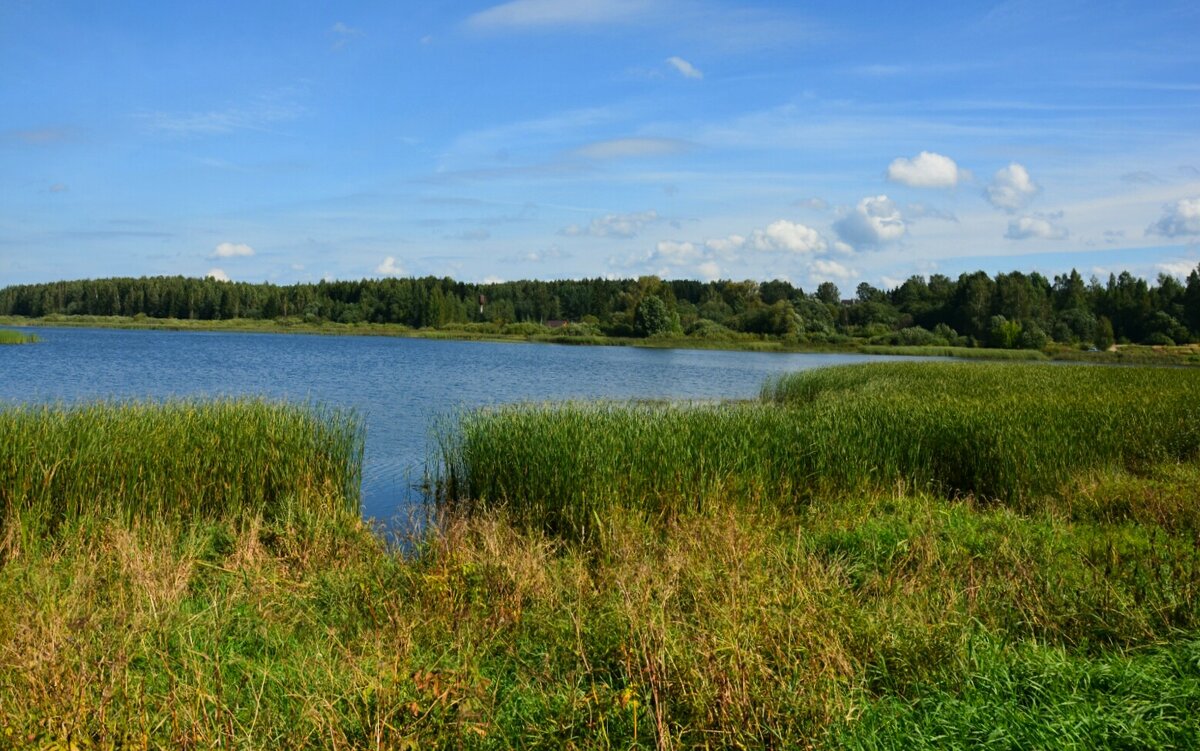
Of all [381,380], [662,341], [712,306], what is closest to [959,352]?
[662,341]

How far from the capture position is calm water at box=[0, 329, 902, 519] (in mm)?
17797

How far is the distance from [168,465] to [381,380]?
2283 centimetres

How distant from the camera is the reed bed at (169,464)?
863 centimetres

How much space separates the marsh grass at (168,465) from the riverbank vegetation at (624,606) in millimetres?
69

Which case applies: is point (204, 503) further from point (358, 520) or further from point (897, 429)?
point (897, 429)

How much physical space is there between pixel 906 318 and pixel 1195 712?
3729 inches

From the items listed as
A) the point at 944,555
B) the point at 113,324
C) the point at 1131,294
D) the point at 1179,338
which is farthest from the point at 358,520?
the point at 113,324

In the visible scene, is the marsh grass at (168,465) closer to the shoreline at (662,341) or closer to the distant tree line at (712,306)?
the shoreline at (662,341)

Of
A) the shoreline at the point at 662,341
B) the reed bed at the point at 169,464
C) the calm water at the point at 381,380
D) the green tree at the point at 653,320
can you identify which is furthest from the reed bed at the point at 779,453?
the green tree at the point at 653,320

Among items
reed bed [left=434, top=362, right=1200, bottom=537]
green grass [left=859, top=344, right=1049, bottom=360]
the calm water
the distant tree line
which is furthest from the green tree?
reed bed [left=434, top=362, right=1200, bottom=537]

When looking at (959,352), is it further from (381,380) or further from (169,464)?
(169,464)

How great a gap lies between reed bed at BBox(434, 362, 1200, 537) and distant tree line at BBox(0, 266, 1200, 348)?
64.4 meters

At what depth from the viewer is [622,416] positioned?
41.8 ft

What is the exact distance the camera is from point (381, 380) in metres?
32.1
